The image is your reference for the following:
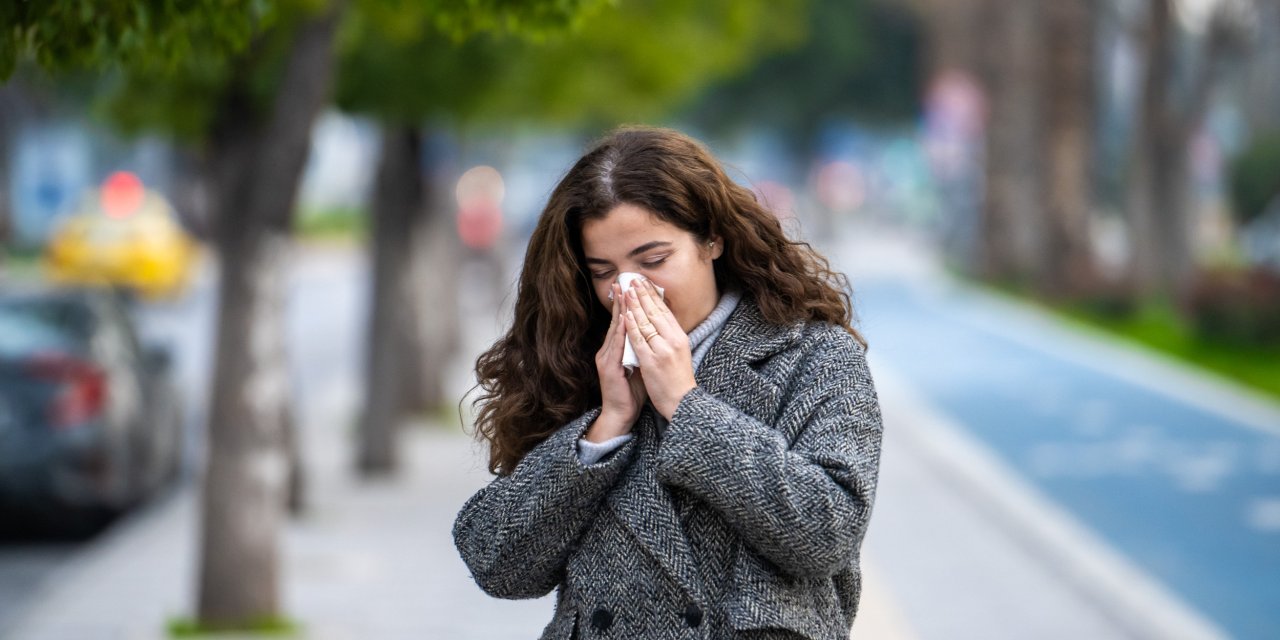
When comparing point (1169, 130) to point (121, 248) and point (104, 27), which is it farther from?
point (104, 27)

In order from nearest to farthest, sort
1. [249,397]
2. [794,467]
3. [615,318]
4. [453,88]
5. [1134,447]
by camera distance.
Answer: [794,467] < [615,318] < [249,397] < [453,88] < [1134,447]

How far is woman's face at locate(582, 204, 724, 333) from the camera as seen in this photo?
2.73 meters

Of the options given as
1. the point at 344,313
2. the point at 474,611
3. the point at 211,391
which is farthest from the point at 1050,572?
the point at 344,313

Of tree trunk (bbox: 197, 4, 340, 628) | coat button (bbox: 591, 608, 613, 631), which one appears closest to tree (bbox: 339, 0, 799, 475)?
tree trunk (bbox: 197, 4, 340, 628)

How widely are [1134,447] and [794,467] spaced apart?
10983 millimetres

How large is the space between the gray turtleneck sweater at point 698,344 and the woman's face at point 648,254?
0.04m

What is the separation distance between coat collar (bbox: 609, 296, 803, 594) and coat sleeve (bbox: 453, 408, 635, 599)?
0.04 m

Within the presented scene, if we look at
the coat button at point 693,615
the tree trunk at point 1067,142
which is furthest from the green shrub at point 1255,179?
the coat button at point 693,615

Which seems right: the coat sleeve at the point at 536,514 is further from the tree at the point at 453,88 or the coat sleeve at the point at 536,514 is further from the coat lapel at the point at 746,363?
the tree at the point at 453,88

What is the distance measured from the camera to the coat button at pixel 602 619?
2.73m

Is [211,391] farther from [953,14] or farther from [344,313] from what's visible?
[953,14]

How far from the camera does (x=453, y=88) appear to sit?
1052cm

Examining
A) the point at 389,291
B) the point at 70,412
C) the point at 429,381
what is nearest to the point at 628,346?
the point at 70,412

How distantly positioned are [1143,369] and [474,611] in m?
11.6
